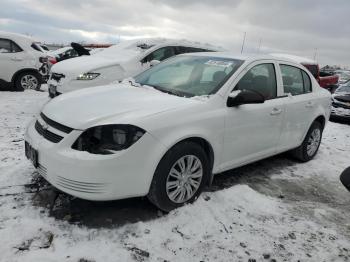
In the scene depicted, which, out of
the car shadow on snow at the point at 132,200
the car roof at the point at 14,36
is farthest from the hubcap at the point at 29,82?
the car shadow on snow at the point at 132,200

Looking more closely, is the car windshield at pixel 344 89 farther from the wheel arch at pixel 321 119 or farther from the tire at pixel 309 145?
the tire at pixel 309 145

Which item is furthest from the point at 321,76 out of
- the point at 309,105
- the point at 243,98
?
the point at 243,98

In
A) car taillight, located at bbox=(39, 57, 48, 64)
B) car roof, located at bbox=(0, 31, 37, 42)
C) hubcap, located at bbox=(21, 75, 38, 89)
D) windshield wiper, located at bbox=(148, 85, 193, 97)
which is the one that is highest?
car roof, located at bbox=(0, 31, 37, 42)

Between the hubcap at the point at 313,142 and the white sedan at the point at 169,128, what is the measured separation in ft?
2.21

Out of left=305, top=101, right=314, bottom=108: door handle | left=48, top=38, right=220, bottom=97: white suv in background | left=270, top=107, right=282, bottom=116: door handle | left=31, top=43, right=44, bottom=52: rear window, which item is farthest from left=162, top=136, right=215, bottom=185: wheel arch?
left=31, top=43, right=44, bottom=52: rear window

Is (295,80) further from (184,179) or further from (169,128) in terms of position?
(169,128)

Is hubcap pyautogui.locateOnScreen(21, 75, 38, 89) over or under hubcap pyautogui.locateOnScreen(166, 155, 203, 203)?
under

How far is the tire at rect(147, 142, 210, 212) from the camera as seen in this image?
356 cm

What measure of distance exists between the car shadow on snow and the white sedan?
29 centimetres

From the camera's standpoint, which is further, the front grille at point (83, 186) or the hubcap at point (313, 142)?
the hubcap at point (313, 142)

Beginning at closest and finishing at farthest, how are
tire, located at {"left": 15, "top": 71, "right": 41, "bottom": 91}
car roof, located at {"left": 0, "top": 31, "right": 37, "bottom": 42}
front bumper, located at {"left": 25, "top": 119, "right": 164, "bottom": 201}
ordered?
front bumper, located at {"left": 25, "top": 119, "right": 164, "bottom": 201}, car roof, located at {"left": 0, "top": 31, "right": 37, "bottom": 42}, tire, located at {"left": 15, "top": 71, "right": 41, "bottom": 91}

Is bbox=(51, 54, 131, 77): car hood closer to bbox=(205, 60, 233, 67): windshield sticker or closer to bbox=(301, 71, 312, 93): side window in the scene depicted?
bbox=(205, 60, 233, 67): windshield sticker

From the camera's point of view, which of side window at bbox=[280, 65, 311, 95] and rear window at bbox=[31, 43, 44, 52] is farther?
rear window at bbox=[31, 43, 44, 52]

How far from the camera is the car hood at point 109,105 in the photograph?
342 centimetres
